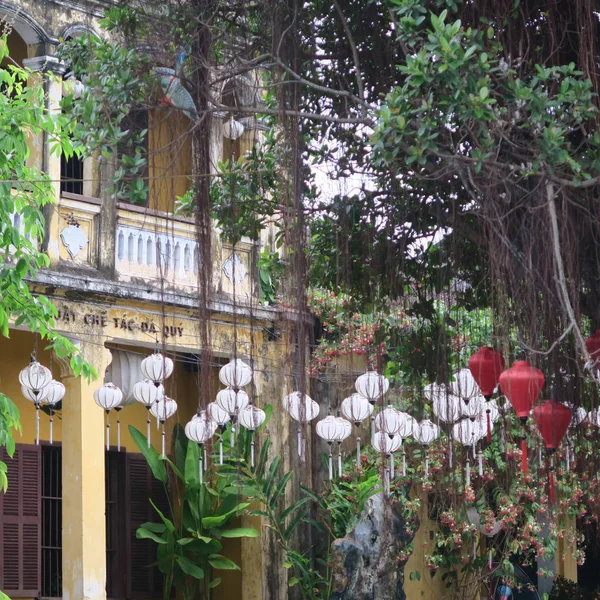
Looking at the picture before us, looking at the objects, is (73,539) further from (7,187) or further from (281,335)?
(7,187)

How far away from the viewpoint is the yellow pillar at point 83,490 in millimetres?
11391

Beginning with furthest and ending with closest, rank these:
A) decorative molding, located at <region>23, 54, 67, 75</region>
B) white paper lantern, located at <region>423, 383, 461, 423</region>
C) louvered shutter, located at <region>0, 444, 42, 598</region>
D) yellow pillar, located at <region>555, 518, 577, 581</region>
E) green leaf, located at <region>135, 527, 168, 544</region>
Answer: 1. yellow pillar, located at <region>555, 518, 577, 581</region>
2. green leaf, located at <region>135, 527, 168, 544</region>
3. louvered shutter, located at <region>0, 444, 42, 598</region>
4. decorative molding, located at <region>23, 54, 67, 75</region>
5. white paper lantern, located at <region>423, 383, 461, 423</region>

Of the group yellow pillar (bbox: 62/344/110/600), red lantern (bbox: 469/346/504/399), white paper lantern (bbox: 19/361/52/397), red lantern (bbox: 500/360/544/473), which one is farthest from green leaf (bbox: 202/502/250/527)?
red lantern (bbox: 500/360/544/473)

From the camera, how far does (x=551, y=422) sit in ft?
19.9

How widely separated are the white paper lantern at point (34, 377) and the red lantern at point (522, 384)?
211 inches

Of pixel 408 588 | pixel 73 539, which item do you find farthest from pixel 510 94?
pixel 408 588

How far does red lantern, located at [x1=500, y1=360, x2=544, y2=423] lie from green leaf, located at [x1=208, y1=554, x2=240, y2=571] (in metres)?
6.72

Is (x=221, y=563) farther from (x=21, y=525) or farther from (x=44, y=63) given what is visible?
(x=44, y=63)

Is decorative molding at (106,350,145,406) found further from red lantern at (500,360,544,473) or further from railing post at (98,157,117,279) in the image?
red lantern at (500,360,544,473)

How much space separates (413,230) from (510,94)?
1.28m

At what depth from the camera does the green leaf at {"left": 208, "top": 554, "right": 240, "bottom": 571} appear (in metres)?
12.2

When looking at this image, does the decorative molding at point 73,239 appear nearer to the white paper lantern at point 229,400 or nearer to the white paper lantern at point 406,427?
the white paper lantern at point 229,400

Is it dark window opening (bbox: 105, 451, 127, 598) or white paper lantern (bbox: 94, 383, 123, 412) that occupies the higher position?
white paper lantern (bbox: 94, 383, 123, 412)

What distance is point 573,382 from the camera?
20.4 ft
